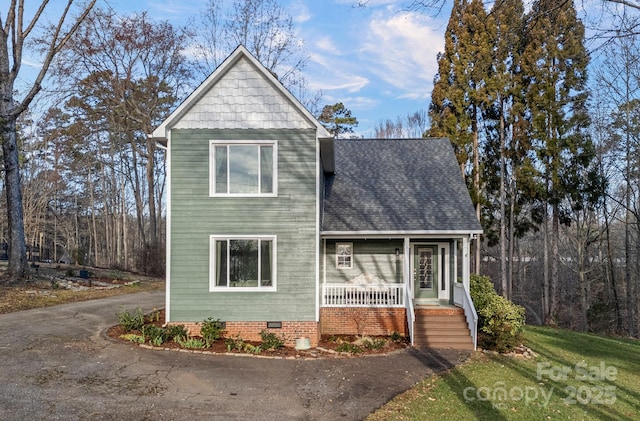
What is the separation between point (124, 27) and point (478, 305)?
25.1m

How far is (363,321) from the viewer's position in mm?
12711

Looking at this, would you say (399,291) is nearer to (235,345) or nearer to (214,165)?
(235,345)

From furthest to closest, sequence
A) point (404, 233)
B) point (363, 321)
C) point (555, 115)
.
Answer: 1. point (555, 115)
2. point (363, 321)
3. point (404, 233)

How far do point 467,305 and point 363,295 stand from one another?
300 centimetres

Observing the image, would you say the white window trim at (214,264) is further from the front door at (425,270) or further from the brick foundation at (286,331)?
the front door at (425,270)

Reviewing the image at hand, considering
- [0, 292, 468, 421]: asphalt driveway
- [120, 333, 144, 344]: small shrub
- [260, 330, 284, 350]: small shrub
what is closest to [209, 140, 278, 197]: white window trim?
[260, 330, 284, 350]: small shrub

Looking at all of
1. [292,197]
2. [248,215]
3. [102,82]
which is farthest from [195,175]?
[102,82]

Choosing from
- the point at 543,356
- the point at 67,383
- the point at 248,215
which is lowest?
the point at 543,356

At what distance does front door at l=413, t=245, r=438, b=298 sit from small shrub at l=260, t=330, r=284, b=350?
216 inches

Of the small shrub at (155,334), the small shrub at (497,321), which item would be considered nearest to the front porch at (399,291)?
the small shrub at (497,321)

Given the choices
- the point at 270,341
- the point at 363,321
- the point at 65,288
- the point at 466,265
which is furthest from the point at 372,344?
the point at 65,288

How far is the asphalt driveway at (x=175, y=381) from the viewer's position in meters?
6.48

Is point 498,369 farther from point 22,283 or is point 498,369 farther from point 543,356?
point 22,283

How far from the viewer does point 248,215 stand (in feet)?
36.2
